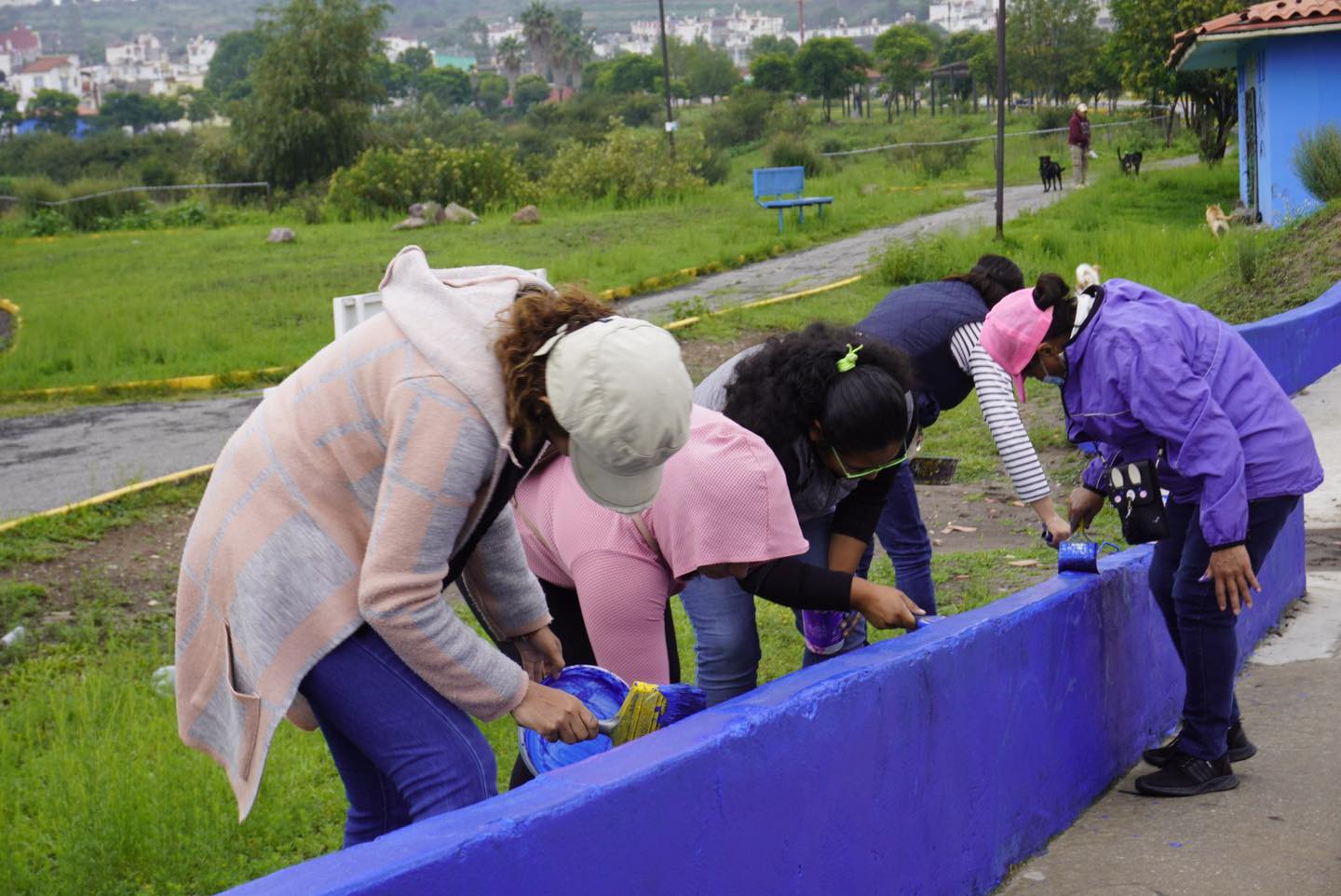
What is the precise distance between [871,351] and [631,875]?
63.7 inches

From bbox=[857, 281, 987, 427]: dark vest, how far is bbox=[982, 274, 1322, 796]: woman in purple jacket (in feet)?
2.71

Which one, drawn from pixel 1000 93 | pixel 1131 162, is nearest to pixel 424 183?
pixel 1000 93

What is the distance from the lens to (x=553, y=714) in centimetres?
281

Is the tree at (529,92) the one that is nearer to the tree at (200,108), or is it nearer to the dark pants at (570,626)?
the tree at (200,108)

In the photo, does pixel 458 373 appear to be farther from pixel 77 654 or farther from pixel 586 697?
pixel 77 654

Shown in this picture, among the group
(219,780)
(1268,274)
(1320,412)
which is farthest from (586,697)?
(1268,274)

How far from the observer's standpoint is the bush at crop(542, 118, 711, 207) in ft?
99.0

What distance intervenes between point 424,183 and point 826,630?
2809 cm

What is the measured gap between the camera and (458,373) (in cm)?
252

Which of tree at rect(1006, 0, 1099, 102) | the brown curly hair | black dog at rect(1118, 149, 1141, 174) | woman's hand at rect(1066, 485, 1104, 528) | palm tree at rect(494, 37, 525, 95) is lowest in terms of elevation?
woman's hand at rect(1066, 485, 1104, 528)

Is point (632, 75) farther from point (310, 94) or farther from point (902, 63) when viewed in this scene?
point (310, 94)

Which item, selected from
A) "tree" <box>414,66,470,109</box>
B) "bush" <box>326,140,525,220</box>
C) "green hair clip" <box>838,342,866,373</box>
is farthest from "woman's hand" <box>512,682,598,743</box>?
"tree" <box>414,66,470,109</box>

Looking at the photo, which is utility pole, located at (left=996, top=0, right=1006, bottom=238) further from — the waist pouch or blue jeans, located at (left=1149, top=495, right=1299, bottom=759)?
the waist pouch

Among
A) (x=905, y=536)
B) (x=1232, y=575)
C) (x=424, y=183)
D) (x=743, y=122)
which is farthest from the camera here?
(x=743, y=122)
